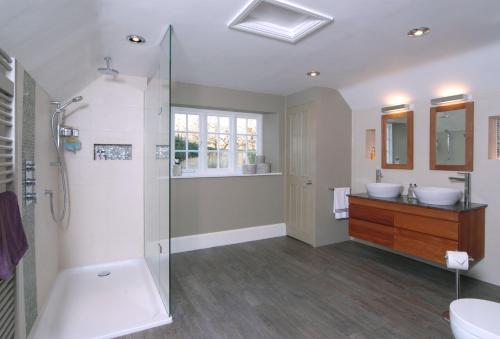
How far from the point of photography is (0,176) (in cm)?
156

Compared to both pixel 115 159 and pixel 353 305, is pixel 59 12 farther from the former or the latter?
pixel 353 305

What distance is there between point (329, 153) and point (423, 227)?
62.2 inches

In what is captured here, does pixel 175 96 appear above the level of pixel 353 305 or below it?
above

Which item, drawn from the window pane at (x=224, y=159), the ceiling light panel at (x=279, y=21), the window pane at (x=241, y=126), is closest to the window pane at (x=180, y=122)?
the window pane at (x=224, y=159)

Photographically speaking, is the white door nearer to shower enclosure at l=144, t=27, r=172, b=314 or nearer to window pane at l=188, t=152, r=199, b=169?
window pane at l=188, t=152, r=199, b=169

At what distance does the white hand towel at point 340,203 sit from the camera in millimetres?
3936

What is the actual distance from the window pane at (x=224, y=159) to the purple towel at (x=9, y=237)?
2895 millimetres

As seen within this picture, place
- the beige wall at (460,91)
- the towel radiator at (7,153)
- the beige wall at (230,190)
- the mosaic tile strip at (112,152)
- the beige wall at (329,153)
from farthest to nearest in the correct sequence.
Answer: the beige wall at (329,153) → the beige wall at (230,190) → the mosaic tile strip at (112,152) → the beige wall at (460,91) → the towel radiator at (7,153)

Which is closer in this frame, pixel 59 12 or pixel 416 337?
pixel 59 12

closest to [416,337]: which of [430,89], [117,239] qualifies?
[430,89]

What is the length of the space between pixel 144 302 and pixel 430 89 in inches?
144

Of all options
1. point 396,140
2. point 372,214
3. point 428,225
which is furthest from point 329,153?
point 428,225

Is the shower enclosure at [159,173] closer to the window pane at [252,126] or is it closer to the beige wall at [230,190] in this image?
the beige wall at [230,190]

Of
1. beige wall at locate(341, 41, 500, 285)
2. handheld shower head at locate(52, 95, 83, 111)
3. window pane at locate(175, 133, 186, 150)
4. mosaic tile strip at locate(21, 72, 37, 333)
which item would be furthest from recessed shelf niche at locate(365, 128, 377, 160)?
mosaic tile strip at locate(21, 72, 37, 333)
